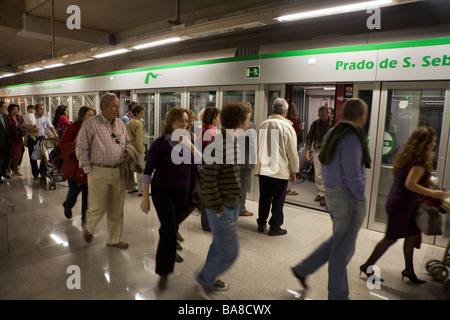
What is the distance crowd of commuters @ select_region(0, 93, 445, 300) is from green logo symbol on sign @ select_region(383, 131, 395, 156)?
1.42 metres

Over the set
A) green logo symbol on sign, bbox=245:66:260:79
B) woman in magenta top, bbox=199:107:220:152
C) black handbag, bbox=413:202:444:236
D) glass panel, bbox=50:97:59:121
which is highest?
green logo symbol on sign, bbox=245:66:260:79

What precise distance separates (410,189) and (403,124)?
1895mm

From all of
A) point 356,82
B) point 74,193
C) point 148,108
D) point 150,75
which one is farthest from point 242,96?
point 74,193

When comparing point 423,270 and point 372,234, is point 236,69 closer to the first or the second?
point 372,234

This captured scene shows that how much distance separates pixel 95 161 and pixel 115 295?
136 centimetres

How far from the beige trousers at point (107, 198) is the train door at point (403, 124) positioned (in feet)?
11.1

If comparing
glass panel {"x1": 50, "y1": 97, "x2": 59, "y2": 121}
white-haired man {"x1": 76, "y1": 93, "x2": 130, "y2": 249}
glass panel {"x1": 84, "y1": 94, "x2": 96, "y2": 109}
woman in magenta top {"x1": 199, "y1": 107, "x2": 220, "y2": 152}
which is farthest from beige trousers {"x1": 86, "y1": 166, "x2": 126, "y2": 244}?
glass panel {"x1": 50, "y1": 97, "x2": 59, "y2": 121}

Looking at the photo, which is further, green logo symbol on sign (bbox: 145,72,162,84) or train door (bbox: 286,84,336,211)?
train door (bbox: 286,84,336,211)

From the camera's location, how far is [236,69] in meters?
5.57

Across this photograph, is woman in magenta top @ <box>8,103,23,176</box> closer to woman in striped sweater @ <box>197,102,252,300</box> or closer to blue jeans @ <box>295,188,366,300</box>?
woman in striped sweater @ <box>197,102,252,300</box>

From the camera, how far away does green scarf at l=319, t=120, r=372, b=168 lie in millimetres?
2314

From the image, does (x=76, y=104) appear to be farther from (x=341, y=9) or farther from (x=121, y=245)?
(x=341, y=9)

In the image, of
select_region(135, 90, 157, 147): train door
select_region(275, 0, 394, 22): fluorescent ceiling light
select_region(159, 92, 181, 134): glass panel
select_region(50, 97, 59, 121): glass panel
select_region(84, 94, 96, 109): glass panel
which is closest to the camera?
select_region(275, 0, 394, 22): fluorescent ceiling light

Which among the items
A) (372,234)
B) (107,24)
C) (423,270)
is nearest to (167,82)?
(107,24)
